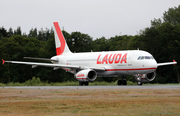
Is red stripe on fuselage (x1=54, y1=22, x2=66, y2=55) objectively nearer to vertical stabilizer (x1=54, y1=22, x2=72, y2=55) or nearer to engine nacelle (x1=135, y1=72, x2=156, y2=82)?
vertical stabilizer (x1=54, y1=22, x2=72, y2=55)

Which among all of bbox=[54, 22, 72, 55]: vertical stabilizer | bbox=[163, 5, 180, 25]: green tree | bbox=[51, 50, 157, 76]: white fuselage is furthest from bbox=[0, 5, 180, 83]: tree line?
bbox=[51, 50, 157, 76]: white fuselage

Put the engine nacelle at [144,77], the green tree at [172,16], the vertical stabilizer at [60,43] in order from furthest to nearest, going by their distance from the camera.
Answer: the green tree at [172,16] → the vertical stabilizer at [60,43] → the engine nacelle at [144,77]

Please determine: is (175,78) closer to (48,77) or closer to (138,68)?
(48,77)

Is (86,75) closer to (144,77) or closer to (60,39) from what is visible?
(144,77)

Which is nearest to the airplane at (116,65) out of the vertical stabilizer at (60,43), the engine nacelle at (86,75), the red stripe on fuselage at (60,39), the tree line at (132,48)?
the engine nacelle at (86,75)

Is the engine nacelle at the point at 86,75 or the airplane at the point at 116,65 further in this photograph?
the engine nacelle at the point at 86,75

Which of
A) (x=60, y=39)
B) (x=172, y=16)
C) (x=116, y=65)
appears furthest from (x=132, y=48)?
(x=116, y=65)

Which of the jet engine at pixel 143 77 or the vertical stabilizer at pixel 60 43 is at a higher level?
the vertical stabilizer at pixel 60 43

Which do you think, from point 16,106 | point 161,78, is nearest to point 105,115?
point 16,106

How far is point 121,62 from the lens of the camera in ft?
127

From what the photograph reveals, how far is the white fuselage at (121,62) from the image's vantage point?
36.8 meters

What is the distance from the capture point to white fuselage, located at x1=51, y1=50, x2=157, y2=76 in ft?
121

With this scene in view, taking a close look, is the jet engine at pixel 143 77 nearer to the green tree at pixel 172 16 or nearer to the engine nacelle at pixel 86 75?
the engine nacelle at pixel 86 75

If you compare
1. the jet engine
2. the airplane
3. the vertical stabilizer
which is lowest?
the jet engine
